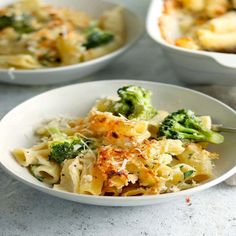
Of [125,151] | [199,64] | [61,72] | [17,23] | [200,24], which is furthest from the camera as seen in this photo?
[17,23]

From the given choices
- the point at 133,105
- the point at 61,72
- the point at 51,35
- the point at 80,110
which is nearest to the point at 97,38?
the point at 51,35

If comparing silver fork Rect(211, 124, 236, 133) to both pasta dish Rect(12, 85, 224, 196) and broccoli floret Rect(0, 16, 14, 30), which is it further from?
broccoli floret Rect(0, 16, 14, 30)

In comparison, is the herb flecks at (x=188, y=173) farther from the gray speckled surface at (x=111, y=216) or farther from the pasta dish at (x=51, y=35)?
the pasta dish at (x=51, y=35)

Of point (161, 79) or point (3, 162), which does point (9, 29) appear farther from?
point (3, 162)

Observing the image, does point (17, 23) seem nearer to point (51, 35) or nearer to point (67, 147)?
point (51, 35)

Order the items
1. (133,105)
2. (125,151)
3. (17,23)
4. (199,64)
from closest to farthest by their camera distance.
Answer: (125,151)
(133,105)
(199,64)
(17,23)

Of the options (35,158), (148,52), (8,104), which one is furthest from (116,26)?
(35,158)

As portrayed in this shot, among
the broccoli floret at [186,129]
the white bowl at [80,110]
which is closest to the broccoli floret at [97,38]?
the white bowl at [80,110]
